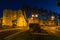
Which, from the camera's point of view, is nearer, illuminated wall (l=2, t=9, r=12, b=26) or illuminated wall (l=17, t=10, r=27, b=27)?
illuminated wall (l=2, t=9, r=12, b=26)

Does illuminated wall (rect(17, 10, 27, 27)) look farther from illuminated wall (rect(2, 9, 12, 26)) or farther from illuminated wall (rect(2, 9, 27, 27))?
illuminated wall (rect(2, 9, 12, 26))

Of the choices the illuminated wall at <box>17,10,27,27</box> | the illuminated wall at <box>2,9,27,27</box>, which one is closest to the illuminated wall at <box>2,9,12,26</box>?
the illuminated wall at <box>2,9,27,27</box>

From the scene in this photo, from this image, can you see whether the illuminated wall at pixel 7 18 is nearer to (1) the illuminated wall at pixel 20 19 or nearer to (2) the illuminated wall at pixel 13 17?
(2) the illuminated wall at pixel 13 17

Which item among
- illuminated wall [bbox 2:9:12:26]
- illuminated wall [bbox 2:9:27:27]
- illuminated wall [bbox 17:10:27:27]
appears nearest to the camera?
illuminated wall [bbox 2:9:12:26]

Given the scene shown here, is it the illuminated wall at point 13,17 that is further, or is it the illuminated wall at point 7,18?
the illuminated wall at point 13,17

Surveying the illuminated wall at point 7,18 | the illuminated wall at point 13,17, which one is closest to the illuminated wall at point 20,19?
the illuminated wall at point 13,17

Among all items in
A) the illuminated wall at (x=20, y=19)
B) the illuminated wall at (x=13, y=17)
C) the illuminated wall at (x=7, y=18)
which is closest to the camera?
the illuminated wall at (x=7, y=18)

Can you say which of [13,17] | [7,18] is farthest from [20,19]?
[7,18]

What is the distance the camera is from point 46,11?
154m

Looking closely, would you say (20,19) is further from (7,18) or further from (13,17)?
(7,18)

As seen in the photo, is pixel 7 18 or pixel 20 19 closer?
pixel 7 18

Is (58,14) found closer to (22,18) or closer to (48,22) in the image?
(48,22)

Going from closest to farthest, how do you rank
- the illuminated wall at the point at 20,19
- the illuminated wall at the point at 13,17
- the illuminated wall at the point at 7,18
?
the illuminated wall at the point at 7,18 → the illuminated wall at the point at 13,17 → the illuminated wall at the point at 20,19

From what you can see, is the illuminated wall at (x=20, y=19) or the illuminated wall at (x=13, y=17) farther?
the illuminated wall at (x=20, y=19)
